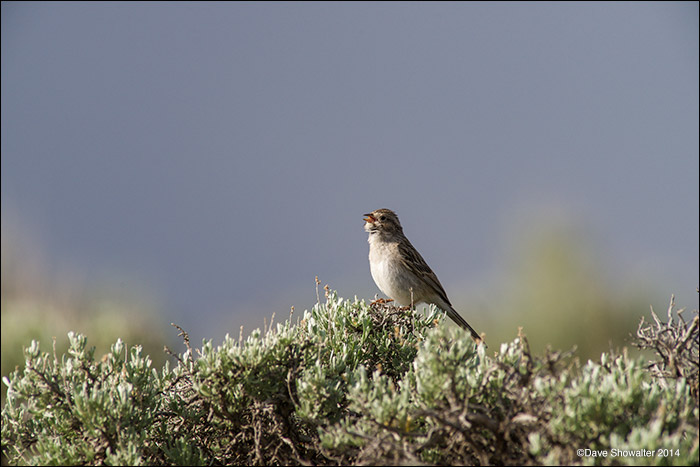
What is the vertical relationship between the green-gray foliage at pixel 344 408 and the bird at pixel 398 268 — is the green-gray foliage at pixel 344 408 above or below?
below

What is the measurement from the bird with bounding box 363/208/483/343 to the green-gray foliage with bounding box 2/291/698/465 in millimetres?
3451

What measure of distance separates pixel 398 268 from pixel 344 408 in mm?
4391

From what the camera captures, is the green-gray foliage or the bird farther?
the bird

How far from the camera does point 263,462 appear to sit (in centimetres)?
348

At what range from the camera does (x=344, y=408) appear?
3609mm

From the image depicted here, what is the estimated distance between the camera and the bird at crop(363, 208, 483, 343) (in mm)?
7816

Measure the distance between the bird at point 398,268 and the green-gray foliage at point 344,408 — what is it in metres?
3.45

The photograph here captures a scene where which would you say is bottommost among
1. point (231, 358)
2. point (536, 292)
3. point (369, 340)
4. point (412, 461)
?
point (412, 461)

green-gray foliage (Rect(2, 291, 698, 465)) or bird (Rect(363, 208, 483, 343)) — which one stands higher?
bird (Rect(363, 208, 483, 343))

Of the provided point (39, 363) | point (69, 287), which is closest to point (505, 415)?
point (39, 363)

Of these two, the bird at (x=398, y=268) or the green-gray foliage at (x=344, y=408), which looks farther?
the bird at (x=398, y=268)

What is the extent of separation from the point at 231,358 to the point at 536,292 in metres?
13.2

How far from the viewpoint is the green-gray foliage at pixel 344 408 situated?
112 inches

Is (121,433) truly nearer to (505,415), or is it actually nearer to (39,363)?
(39,363)
